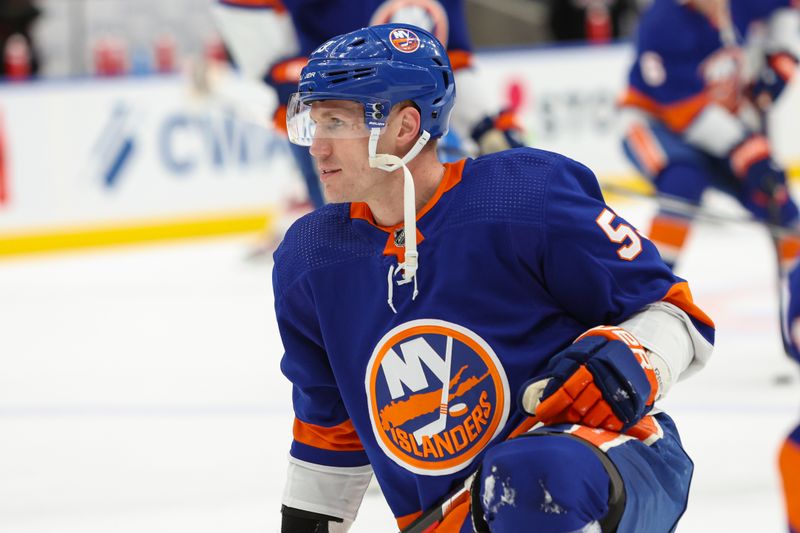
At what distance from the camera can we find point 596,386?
55.4 inches

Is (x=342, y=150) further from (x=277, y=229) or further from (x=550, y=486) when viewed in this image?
(x=277, y=229)

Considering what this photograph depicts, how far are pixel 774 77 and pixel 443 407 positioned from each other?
3117mm

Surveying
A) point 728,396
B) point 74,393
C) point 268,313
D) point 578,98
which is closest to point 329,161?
point 728,396

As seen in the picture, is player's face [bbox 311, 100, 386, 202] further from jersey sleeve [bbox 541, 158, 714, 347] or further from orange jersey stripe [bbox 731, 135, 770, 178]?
orange jersey stripe [bbox 731, 135, 770, 178]

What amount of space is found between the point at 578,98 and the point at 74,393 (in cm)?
398

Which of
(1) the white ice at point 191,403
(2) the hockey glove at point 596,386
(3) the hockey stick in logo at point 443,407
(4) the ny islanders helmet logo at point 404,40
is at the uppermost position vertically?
(4) the ny islanders helmet logo at point 404,40

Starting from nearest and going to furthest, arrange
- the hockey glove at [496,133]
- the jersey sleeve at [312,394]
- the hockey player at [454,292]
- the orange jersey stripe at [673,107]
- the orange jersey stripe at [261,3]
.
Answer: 1. the hockey player at [454,292]
2. the jersey sleeve at [312,394]
3. the hockey glove at [496,133]
4. the orange jersey stripe at [261,3]
5. the orange jersey stripe at [673,107]

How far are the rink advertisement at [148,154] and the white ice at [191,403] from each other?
481 mm

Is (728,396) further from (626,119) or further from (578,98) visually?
(578,98)

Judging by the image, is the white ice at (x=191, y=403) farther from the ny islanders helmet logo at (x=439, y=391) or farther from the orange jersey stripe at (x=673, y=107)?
the orange jersey stripe at (x=673, y=107)

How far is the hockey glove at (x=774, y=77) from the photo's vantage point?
436 cm

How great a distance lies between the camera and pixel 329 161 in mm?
1604

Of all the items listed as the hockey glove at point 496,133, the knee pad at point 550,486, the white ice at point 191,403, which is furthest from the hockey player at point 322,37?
the knee pad at point 550,486

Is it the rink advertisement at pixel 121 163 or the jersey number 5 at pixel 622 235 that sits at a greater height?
the jersey number 5 at pixel 622 235
